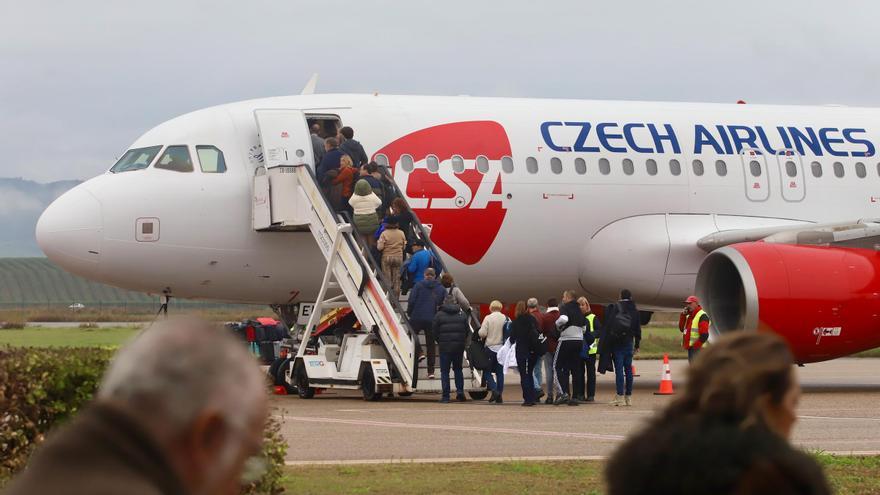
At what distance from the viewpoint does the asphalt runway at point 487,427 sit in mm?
12359

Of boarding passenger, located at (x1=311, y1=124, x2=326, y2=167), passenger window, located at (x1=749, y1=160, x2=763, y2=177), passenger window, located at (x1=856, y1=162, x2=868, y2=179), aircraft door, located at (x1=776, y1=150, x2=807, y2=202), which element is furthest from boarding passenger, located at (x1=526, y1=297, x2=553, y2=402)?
passenger window, located at (x1=856, y1=162, x2=868, y2=179)

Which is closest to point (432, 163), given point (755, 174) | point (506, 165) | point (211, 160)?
point (506, 165)

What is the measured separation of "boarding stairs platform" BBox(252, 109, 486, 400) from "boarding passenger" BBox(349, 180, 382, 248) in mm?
216

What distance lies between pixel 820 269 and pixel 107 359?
12.9 meters

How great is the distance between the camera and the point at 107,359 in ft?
29.0

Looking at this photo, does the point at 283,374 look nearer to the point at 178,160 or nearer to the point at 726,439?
the point at 178,160

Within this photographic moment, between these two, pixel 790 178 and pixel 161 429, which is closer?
pixel 161 429

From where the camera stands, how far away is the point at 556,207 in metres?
21.2

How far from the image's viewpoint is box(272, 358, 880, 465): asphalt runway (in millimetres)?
12359

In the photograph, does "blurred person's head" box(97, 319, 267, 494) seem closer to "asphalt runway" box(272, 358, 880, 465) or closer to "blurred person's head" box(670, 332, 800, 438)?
"blurred person's head" box(670, 332, 800, 438)

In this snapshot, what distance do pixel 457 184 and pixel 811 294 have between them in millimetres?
5016

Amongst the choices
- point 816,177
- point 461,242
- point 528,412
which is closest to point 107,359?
point 528,412

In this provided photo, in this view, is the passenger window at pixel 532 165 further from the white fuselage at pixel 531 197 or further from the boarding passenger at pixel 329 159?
the boarding passenger at pixel 329 159

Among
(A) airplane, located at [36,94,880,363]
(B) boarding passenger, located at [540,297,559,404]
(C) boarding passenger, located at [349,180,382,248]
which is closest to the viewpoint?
(B) boarding passenger, located at [540,297,559,404]
